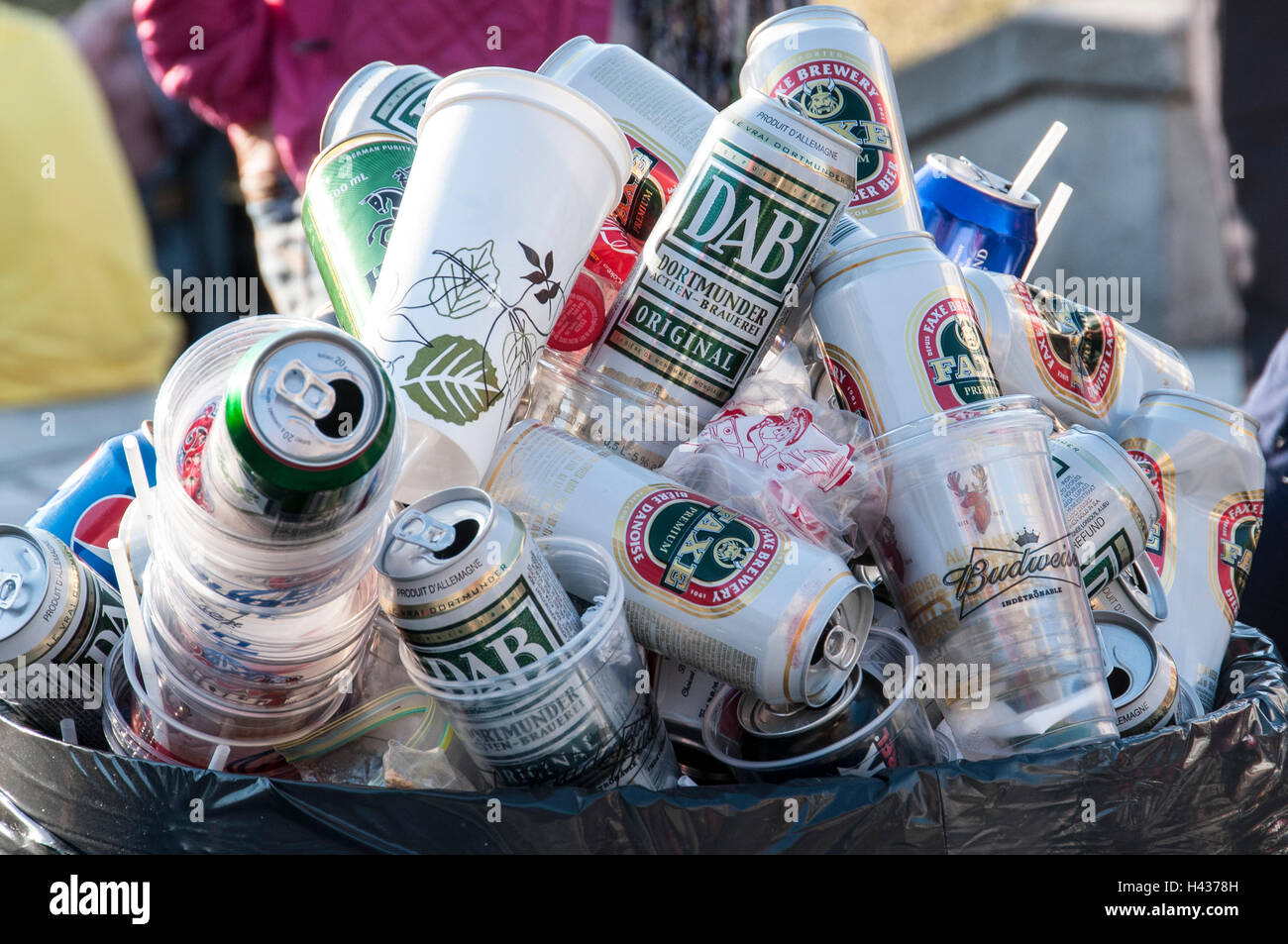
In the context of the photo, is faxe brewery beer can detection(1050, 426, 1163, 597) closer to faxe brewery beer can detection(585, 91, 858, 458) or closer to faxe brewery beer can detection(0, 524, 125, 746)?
faxe brewery beer can detection(585, 91, 858, 458)

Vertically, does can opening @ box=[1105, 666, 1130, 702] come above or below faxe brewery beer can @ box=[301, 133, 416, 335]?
below

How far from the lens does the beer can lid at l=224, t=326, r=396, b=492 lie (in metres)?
1.01

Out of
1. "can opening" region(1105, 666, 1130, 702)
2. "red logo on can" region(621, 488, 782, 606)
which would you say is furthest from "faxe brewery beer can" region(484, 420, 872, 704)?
"can opening" region(1105, 666, 1130, 702)

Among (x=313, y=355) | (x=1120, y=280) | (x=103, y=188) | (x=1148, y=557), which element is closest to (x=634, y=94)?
(x=313, y=355)

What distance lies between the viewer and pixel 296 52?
2570 millimetres

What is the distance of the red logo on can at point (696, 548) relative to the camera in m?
1.26

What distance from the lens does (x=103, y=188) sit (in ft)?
13.2

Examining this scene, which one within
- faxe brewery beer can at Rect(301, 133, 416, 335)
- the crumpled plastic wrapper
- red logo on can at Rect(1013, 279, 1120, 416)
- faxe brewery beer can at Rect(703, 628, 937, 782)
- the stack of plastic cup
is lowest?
faxe brewery beer can at Rect(703, 628, 937, 782)

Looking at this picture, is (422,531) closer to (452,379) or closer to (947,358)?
(452,379)

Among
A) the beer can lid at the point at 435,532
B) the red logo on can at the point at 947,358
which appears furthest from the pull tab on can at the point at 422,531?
the red logo on can at the point at 947,358

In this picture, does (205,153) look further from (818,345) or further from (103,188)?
(818,345)

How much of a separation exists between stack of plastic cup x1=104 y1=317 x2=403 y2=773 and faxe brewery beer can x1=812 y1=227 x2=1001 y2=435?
0.56 metres

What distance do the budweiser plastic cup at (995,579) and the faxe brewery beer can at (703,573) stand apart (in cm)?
12
